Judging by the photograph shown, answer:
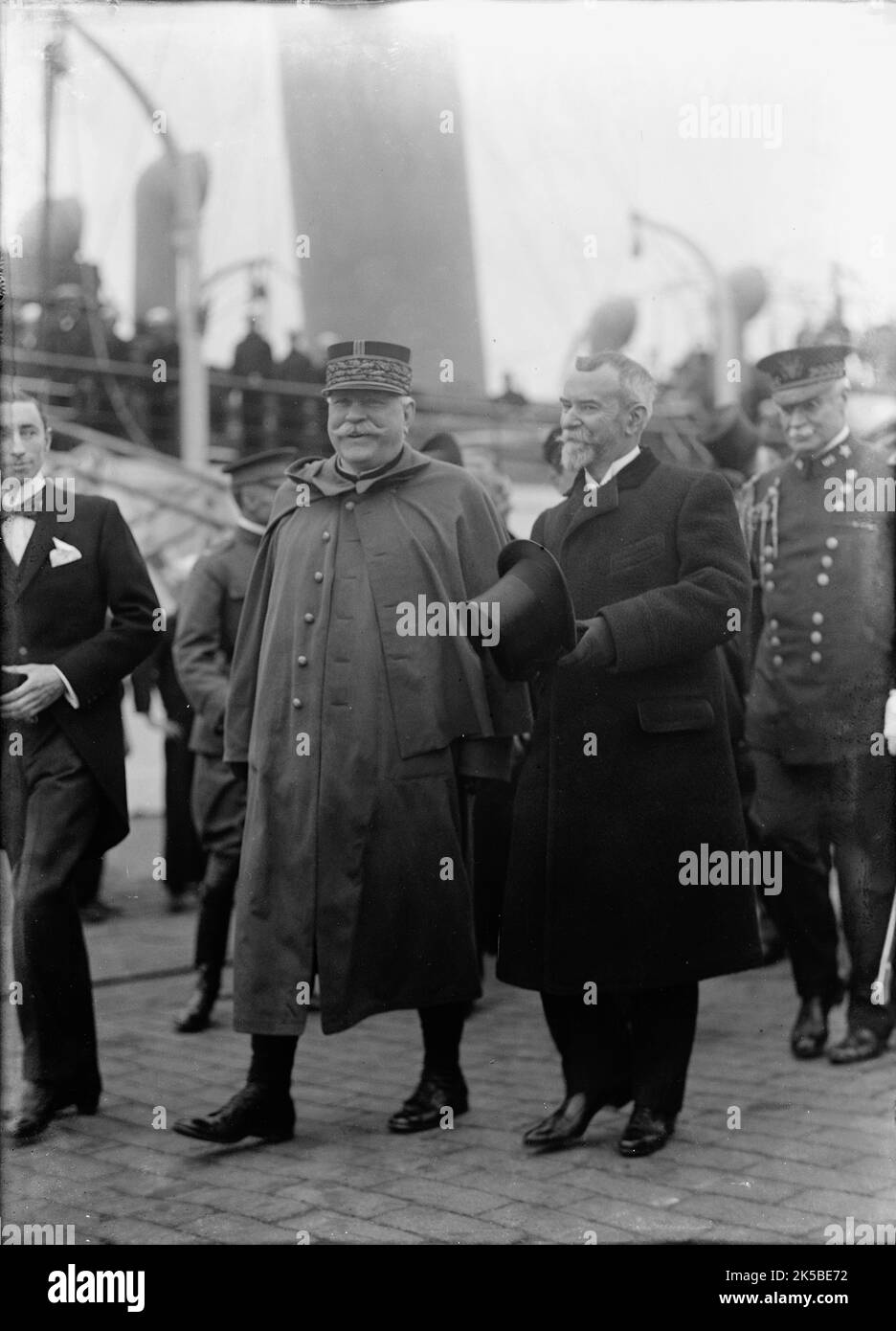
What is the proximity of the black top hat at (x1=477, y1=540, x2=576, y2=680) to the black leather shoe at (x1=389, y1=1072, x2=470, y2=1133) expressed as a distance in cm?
135

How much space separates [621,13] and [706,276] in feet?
14.9

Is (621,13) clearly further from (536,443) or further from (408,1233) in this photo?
(536,443)

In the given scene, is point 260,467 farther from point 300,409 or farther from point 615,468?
point 300,409

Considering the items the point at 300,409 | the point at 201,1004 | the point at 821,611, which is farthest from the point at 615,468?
the point at 300,409

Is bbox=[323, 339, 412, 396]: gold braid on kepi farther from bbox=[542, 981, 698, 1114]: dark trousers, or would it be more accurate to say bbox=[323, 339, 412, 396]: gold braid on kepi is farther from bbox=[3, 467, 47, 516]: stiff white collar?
bbox=[542, 981, 698, 1114]: dark trousers

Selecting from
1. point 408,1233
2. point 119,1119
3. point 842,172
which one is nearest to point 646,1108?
point 408,1233

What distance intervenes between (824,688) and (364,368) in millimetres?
1935

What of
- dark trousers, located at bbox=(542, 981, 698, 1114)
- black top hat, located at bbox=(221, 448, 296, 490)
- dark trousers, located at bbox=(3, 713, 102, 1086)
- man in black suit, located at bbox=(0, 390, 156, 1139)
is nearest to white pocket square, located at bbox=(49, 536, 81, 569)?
man in black suit, located at bbox=(0, 390, 156, 1139)

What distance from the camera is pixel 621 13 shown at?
484cm

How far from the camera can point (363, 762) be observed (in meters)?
5.12

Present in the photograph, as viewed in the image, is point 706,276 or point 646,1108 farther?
point 706,276

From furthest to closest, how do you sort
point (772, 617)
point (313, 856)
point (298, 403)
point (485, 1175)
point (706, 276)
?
point (298, 403) < point (706, 276) < point (772, 617) < point (313, 856) < point (485, 1175)

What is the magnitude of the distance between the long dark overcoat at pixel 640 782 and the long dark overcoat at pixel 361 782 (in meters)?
0.23

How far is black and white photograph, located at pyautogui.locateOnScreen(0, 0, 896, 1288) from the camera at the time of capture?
15.2 ft
